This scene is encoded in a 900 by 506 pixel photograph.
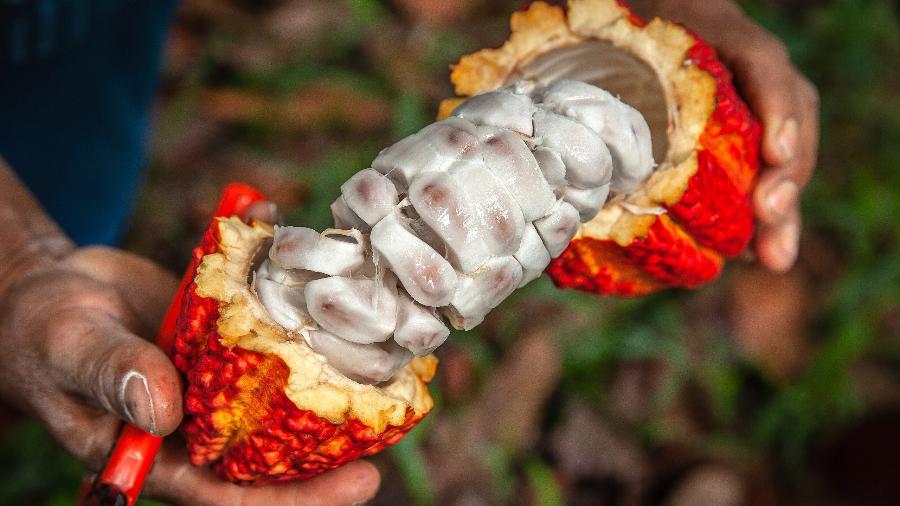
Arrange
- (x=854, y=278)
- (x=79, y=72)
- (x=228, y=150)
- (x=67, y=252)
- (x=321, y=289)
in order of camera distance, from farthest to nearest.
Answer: (x=228, y=150)
(x=854, y=278)
(x=79, y=72)
(x=67, y=252)
(x=321, y=289)

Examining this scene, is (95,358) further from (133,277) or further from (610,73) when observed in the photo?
(610,73)

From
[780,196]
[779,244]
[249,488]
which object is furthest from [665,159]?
[249,488]

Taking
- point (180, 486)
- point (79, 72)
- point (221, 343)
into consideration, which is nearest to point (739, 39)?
point (221, 343)

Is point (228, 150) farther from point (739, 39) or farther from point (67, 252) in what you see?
point (739, 39)

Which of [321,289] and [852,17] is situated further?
[852,17]

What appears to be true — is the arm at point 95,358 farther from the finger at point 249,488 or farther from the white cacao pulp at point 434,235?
the white cacao pulp at point 434,235

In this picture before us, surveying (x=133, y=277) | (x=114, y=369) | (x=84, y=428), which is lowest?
(x=84, y=428)

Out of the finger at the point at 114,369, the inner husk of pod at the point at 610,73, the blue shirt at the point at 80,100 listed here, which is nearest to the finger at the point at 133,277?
the finger at the point at 114,369
